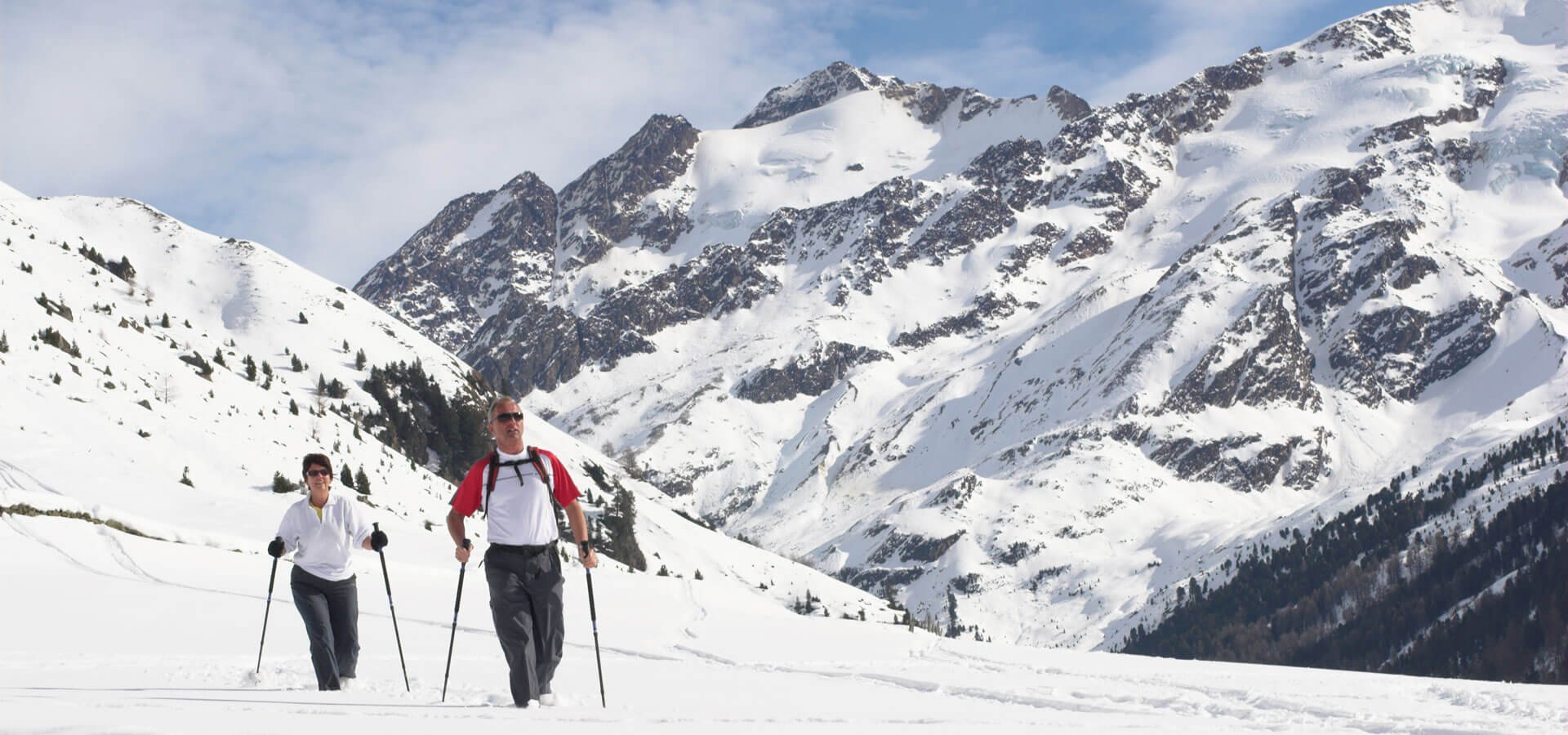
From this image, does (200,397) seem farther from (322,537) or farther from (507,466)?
(507,466)

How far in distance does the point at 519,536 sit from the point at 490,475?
641mm

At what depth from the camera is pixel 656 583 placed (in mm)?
40375

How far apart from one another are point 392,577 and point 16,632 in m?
14.5

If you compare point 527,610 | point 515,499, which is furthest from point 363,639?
point 515,499

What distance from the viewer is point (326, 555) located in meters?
15.1

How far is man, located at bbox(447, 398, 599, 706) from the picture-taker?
1312 cm

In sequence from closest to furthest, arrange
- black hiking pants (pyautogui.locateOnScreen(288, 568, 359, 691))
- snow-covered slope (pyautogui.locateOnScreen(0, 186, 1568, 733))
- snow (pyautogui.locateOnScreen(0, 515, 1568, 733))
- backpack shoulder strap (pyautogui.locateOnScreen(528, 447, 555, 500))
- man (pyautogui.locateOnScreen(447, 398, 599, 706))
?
snow (pyautogui.locateOnScreen(0, 515, 1568, 733)), man (pyautogui.locateOnScreen(447, 398, 599, 706)), backpack shoulder strap (pyautogui.locateOnScreen(528, 447, 555, 500)), snow-covered slope (pyautogui.locateOnScreen(0, 186, 1568, 733)), black hiking pants (pyautogui.locateOnScreen(288, 568, 359, 691))

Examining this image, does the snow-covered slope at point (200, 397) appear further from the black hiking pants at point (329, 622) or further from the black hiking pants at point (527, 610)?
the black hiking pants at point (527, 610)

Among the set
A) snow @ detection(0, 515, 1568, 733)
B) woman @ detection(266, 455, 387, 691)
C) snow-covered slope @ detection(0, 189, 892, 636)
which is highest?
snow-covered slope @ detection(0, 189, 892, 636)

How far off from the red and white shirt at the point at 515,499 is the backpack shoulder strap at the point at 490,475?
0.6 inches

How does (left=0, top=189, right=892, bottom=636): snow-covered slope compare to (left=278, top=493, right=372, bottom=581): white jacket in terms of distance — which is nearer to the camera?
(left=278, top=493, right=372, bottom=581): white jacket

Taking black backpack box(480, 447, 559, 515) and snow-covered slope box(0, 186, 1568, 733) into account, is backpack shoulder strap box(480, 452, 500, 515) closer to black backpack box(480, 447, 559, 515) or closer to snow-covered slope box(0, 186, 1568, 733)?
black backpack box(480, 447, 559, 515)

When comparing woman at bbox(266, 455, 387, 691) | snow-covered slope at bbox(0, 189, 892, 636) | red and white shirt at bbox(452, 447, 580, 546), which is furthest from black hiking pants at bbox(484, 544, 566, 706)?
snow-covered slope at bbox(0, 189, 892, 636)

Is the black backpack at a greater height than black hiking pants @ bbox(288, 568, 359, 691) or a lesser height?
greater
